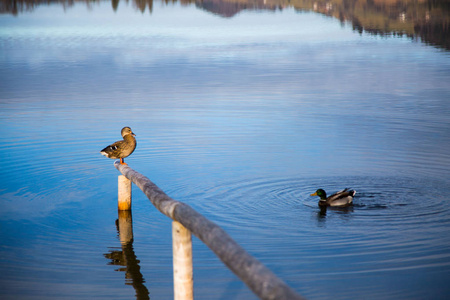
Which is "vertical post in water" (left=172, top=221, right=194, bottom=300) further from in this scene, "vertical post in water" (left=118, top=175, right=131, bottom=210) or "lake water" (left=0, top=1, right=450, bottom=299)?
"vertical post in water" (left=118, top=175, right=131, bottom=210)

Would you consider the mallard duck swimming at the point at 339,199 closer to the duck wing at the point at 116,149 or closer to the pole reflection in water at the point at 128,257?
the pole reflection in water at the point at 128,257

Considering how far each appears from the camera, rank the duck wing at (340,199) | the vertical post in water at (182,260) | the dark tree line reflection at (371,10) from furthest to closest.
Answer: the dark tree line reflection at (371,10) → the duck wing at (340,199) → the vertical post in water at (182,260)

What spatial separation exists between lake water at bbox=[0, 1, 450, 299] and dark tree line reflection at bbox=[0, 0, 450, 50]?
11.5 metres

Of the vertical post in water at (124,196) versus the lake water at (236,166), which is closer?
the lake water at (236,166)

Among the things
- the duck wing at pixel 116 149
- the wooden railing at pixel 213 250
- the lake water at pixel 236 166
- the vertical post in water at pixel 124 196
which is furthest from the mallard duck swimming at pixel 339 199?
the wooden railing at pixel 213 250

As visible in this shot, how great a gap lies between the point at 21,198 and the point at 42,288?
4.44 m

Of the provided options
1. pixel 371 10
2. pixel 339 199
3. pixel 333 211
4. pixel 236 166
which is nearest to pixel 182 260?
pixel 333 211

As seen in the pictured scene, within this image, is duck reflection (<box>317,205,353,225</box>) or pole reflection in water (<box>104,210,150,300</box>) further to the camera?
duck reflection (<box>317,205,353,225</box>)

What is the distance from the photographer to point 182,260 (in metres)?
5.87

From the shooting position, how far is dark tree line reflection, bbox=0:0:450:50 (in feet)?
157

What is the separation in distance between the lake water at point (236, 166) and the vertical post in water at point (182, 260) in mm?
1520

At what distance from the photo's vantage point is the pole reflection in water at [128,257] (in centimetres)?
781

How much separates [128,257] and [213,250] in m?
4.15

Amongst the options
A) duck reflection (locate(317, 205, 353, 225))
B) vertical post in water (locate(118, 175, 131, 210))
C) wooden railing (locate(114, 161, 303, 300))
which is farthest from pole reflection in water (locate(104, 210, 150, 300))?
duck reflection (locate(317, 205, 353, 225))
